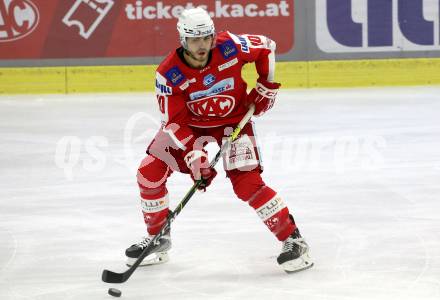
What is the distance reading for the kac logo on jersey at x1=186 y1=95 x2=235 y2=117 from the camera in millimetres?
3895

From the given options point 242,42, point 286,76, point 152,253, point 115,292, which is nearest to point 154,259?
point 152,253

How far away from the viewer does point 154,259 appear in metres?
3.98

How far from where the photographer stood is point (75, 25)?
9.75m

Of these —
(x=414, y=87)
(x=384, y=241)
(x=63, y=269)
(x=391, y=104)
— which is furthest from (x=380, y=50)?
(x=63, y=269)

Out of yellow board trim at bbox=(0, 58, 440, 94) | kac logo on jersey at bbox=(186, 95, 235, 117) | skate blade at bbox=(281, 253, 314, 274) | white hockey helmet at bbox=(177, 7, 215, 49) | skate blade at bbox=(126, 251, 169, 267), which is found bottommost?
yellow board trim at bbox=(0, 58, 440, 94)

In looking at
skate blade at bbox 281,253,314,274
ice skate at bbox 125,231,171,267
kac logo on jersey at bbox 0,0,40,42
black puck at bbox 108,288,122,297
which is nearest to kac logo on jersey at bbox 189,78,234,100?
ice skate at bbox 125,231,171,267

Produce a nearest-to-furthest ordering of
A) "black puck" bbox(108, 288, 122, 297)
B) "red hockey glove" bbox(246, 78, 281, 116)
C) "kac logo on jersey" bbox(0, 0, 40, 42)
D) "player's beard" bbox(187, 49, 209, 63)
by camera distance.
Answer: "black puck" bbox(108, 288, 122, 297) < "player's beard" bbox(187, 49, 209, 63) < "red hockey glove" bbox(246, 78, 281, 116) < "kac logo on jersey" bbox(0, 0, 40, 42)

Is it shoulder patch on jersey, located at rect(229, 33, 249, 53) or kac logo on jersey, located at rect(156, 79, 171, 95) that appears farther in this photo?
shoulder patch on jersey, located at rect(229, 33, 249, 53)

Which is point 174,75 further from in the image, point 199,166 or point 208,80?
point 199,166

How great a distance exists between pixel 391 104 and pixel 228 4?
83.4 inches

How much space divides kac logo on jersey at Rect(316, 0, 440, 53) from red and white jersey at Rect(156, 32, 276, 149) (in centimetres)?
588

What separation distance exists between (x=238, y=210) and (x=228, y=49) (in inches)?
48.3

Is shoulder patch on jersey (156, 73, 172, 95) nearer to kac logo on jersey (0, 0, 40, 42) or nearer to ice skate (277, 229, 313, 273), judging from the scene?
ice skate (277, 229, 313, 273)

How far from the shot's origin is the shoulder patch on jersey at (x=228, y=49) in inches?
152
